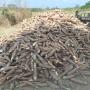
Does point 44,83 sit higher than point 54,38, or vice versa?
point 54,38

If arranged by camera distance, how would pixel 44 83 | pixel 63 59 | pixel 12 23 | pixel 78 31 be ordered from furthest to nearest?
pixel 12 23
pixel 78 31
pixel 63 59
pixel 44 83

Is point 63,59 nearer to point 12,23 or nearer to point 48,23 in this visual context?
point 48,23

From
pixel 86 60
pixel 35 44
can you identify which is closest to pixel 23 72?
pixel 35 44

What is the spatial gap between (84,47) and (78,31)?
2.12 feet

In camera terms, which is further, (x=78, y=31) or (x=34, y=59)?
(x=78, y=31)

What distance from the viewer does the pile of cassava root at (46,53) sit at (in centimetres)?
759

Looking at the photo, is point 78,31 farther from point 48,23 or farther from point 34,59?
point 34,59

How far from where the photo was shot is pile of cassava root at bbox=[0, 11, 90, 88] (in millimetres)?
7594

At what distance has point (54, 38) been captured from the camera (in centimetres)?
872

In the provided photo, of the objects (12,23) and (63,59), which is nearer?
(63,59)

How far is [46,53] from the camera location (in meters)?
8.11

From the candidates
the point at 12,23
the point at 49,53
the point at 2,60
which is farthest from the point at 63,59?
the point at 12,23

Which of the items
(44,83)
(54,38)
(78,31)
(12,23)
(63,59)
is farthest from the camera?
(12,23)

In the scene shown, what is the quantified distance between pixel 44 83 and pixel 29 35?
1814 mm
